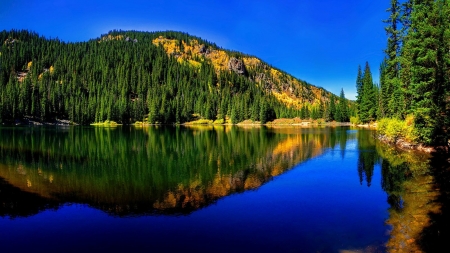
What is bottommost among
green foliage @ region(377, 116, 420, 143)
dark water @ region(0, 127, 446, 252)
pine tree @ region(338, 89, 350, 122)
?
dark water @ region(0, 127, 446, 252)

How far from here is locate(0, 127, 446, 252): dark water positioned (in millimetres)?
11750

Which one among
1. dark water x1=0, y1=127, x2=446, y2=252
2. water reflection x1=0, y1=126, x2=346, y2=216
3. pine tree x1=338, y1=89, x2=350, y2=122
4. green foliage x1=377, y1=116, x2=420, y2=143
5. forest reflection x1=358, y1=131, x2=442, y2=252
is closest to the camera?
forest reflection x1=358, y1=131, x2=442, y2=252

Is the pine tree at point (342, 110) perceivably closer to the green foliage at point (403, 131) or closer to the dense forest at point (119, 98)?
the dense forest at point (119, 98)

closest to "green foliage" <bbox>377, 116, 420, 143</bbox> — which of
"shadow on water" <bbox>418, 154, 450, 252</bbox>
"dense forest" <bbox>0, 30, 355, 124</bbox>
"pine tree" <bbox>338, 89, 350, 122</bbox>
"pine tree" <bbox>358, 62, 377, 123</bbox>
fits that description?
"shadow on water" <bbox>418, 154, 450, 252</bbox>

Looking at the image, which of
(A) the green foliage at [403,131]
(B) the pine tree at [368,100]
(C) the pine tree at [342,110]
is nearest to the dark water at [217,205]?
(A) the green foliage at [403,131]

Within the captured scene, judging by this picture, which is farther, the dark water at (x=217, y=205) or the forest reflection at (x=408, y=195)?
the dark water at (x=217, y=205)

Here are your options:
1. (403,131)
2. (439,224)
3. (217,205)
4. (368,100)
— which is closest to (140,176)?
(217,205)

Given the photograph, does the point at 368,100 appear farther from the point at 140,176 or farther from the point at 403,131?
the point at 140,176

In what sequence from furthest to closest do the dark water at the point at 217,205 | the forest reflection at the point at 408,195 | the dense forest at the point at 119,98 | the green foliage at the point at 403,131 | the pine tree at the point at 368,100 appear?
the dense forest at the point at 119,98 < the pine tree at the point at 368,100 < the green foliage at the point at 403,131 < the dark water at the point at 217,205 < the forest reflection at the point at 408,195

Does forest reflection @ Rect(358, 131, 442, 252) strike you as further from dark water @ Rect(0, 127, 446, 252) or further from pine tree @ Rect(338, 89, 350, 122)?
pine tree @ Rect(338, 89, 350, 122)

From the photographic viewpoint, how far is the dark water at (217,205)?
11.8 metres

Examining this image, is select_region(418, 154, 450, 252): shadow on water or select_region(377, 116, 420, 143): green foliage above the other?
select_region(377, 116, 420, 143): green foliage

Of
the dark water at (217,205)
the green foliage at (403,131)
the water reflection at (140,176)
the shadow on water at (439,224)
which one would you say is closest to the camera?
the shadow on water at (439,224)

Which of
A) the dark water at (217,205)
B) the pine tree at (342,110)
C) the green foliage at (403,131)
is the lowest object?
the dark water at (217,205)
